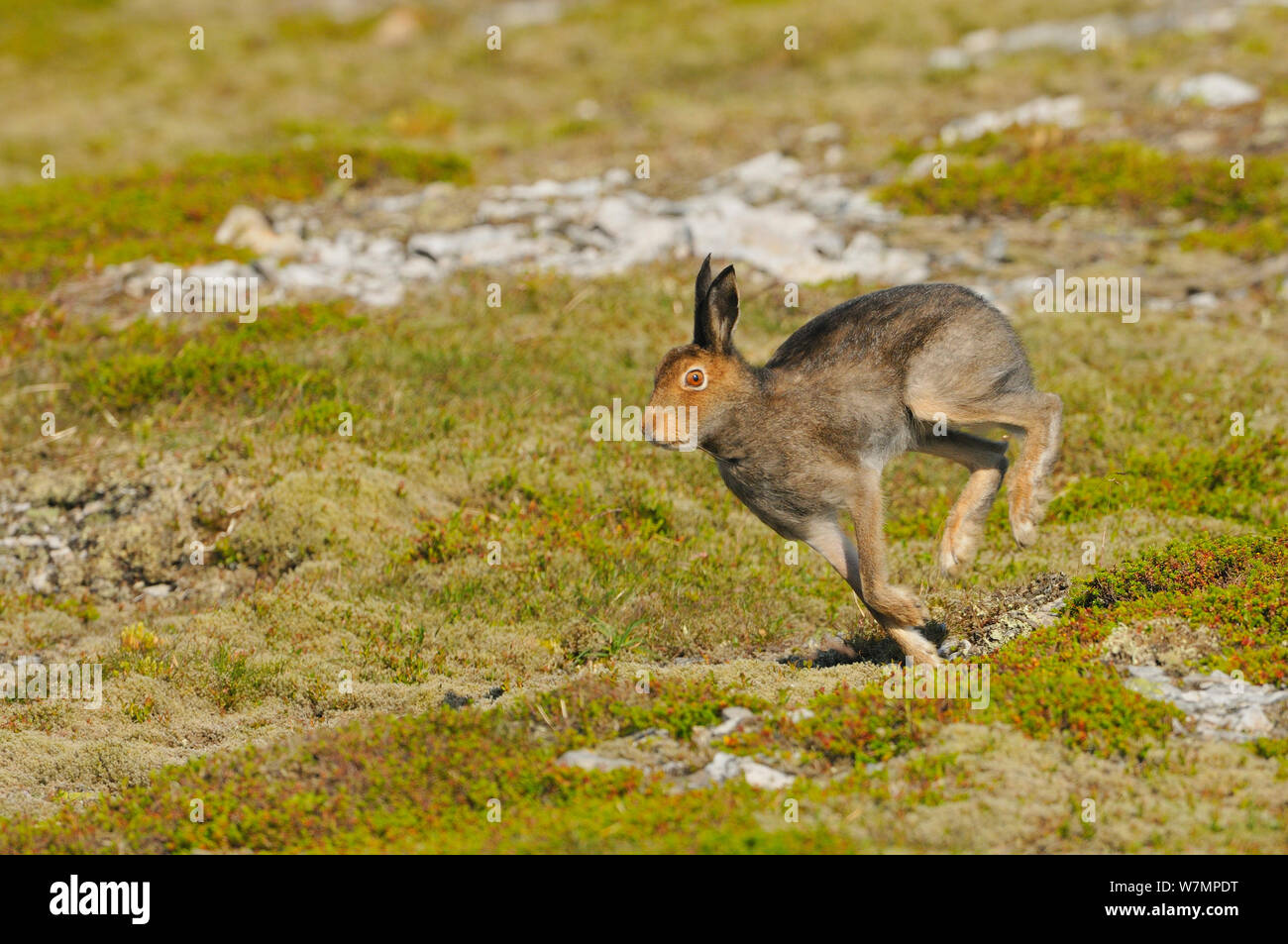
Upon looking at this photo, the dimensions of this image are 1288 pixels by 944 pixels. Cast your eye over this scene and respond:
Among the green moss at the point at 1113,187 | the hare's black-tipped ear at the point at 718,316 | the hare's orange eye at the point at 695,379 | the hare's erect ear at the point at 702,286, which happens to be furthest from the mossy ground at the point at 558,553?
the hare's erect ear at the point at 702,286

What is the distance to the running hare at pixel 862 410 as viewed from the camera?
9.30 metres

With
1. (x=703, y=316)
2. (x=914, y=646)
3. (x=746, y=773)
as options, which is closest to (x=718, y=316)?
(x=703, y=316)

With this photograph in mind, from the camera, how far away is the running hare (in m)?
9.30

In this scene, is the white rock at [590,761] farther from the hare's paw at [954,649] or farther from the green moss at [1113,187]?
the green moss at [1113,187]

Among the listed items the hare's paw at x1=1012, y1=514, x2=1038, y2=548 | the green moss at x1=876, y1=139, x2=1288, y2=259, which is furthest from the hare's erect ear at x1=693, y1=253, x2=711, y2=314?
the green moss at x1=876, y1=139, x2=1288, y2=259

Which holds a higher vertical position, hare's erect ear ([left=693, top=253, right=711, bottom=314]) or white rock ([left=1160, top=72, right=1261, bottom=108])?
white rock ([left=1160, top=72, right=1261, bottom=108])

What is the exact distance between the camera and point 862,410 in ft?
31.9

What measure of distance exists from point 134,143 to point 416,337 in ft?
58.4

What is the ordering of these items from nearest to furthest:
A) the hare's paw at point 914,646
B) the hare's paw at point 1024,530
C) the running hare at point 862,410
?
the running hare at point 862,410 < the hare's paw at point 914,646 < the hare's paw at point 1024,530

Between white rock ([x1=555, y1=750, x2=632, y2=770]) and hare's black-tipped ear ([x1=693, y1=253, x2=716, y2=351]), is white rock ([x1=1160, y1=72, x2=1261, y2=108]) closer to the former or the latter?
hare's black-tipped ear ([x1=693, y1=253, x2=716, y2=351])

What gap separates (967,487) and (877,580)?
1444 mm

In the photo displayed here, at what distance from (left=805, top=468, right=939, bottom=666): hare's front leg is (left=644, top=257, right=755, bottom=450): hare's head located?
112 centimetres

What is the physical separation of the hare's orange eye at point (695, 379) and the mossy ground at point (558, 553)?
2.05 meters

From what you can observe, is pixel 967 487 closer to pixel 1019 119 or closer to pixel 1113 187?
pixel 1113 187
